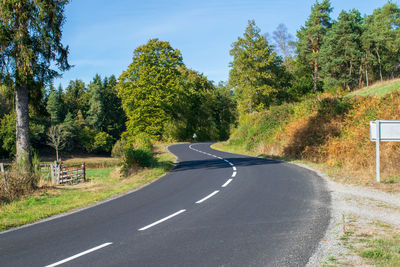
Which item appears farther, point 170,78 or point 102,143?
point 102,143

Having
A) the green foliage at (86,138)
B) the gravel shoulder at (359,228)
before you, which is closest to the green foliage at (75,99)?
the green foliage at (86,138)

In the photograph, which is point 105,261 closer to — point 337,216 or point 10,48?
point 337,216

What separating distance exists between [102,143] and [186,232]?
7778 cm

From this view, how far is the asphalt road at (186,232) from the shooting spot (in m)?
4.72

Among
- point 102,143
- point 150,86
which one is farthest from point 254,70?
point 102,143

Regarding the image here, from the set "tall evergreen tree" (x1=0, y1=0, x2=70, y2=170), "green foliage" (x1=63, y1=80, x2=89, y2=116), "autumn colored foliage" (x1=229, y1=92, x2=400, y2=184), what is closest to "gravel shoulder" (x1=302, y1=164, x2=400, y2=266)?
"autumn colored foliage" (x1=229, y1=92, x2=400, y2=184)

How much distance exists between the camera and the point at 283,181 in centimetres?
1184

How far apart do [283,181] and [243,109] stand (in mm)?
33181

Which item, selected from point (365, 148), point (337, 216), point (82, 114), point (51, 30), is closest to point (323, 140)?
point (365, 148)

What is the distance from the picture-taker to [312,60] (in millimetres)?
50500

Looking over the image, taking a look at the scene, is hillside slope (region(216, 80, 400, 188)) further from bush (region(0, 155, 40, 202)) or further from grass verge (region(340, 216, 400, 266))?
bush (region(0, 155, 40, 202))

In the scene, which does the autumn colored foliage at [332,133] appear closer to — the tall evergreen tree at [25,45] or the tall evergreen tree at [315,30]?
the tall evergreen tree at [25,45]

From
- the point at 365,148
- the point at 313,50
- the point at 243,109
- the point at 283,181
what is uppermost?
the point at 313,50

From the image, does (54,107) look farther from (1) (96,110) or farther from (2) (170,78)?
(2) (170,78)
